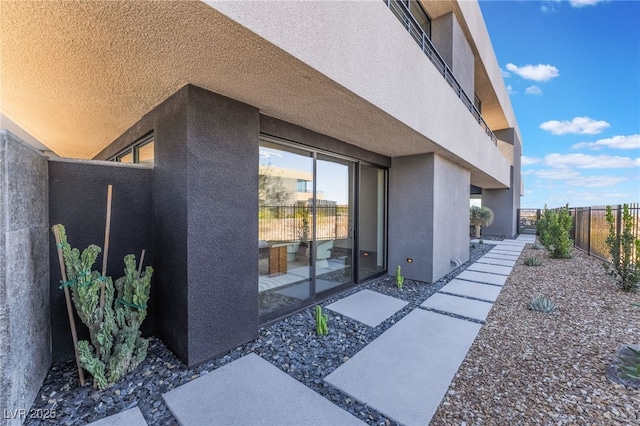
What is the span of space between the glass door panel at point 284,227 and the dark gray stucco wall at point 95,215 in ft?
4.65

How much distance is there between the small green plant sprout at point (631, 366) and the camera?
2.40 metres

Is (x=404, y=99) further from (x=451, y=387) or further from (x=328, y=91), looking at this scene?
(x=451, y=387)

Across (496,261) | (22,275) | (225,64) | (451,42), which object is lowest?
(496,261)

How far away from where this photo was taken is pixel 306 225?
4.39 metres

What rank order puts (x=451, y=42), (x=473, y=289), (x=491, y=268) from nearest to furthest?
(x=473, y=289) → (x=451, y=42) → (x=491, y=268)

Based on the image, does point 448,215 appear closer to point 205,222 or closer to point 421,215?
point 421,215

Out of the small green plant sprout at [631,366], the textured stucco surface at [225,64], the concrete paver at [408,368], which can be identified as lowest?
the concrete paver at [408,368]

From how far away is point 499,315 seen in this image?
4082mm

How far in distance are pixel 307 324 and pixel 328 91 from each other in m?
3.02

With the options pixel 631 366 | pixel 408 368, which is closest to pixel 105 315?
pixel 408 368

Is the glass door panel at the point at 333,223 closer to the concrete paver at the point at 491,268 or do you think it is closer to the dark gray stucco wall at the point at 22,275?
the dark gray stucco wall at the point at 22,275

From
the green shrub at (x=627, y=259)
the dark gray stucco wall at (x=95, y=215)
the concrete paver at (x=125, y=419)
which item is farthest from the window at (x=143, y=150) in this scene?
the green shrub at (x=627, y=259)

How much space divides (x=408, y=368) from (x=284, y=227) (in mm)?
2474

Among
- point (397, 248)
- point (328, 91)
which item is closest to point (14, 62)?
point (328, 91)
